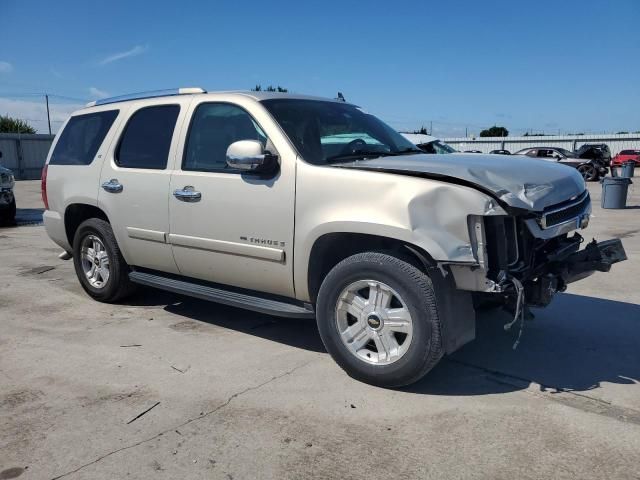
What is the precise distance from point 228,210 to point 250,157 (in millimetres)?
539

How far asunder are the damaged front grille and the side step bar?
5.35 ft

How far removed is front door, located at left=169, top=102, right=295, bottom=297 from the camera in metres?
3.93

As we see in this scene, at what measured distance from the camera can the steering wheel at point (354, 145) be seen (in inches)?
167

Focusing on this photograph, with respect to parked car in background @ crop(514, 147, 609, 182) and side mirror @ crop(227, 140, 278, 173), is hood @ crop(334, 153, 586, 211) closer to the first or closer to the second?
side mirror @ crop(227, 140, 278, 173)

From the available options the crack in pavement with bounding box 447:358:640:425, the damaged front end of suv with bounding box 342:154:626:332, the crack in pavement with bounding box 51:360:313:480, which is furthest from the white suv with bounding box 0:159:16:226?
the crack in pavement with bounding box 447:358:640:425

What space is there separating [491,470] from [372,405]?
870 mm

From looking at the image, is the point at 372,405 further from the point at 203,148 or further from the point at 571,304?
the point at 571,304

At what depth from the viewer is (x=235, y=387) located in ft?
12.1

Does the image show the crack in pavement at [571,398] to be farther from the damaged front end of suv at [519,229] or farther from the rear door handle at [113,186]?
the rear door handle at [113,186]

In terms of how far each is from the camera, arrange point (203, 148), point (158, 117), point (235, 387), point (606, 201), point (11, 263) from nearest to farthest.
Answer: point (235, 387) < point (203, 148) < point (158, 117) < point (11, 263) < point (606, 201)

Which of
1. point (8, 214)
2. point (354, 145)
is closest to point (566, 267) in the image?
point (354, 145)

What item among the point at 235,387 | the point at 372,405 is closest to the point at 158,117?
the point at 235,387

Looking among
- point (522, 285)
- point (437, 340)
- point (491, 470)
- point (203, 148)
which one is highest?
point (203, 148)

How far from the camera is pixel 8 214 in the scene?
1214 cm
